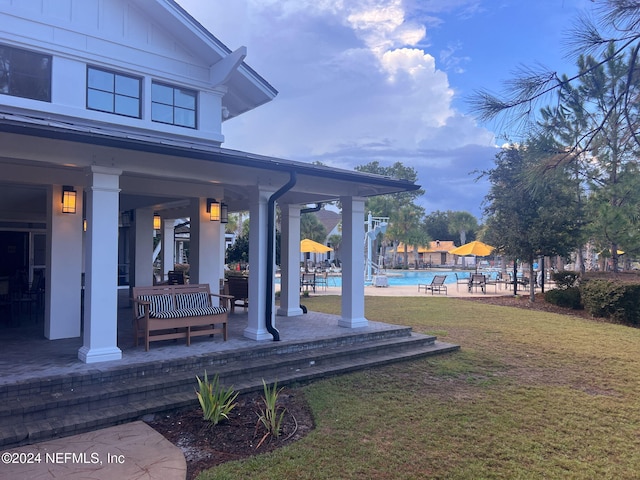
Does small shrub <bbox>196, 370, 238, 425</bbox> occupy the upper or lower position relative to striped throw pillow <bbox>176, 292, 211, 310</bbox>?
lower

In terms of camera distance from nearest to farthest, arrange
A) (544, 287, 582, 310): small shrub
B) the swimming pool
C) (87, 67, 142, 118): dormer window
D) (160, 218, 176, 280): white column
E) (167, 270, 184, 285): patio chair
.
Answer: (87, 67, 142, 118): dormer window → (167, 270, 184, 285): patio chair → (544, 287, 582, 310): small shrub → (160, 218, 176, 280): white column → the swimming pool

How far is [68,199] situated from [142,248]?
16.5 feet

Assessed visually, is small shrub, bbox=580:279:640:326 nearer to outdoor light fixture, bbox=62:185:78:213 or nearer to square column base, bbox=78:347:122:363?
square column base, bbox=78:347:122:363

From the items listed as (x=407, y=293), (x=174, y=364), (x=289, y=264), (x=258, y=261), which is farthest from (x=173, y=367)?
(x=407, y=293)

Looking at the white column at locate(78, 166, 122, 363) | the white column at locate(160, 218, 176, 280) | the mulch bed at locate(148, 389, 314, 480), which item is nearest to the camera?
the mulch bed at locate(148, 389, 314, 480)

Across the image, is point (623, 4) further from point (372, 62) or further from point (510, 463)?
point (372, 62)

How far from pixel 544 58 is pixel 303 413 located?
453 centimetres

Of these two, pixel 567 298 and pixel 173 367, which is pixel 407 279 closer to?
pixel 567 298

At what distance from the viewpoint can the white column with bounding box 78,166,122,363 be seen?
549 cm

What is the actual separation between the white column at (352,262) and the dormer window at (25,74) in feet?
19.8

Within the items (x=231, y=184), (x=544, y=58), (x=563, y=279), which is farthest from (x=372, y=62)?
(x=544, y=58)

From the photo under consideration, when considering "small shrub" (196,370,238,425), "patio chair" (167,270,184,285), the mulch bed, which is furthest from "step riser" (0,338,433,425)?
"patio chair" (167,270,184,285)

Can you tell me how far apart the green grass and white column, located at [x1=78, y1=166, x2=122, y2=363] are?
8.79 feet

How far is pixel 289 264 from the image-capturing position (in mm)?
10328
